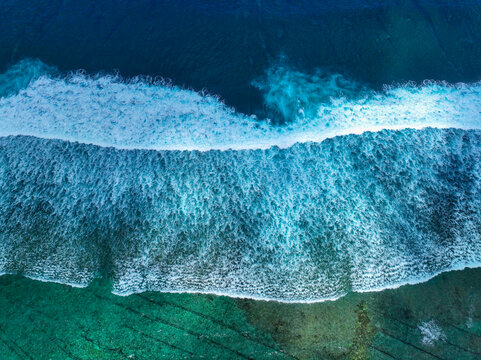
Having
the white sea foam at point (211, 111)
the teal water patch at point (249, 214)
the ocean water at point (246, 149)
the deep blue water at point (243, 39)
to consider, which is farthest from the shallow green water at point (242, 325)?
the deep blue water at point (243, 39)

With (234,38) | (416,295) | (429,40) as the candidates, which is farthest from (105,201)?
(429,40)

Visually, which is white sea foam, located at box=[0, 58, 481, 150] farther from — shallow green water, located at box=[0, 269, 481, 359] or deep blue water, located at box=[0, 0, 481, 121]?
shallow green water, located at box=[0, 269, 481, 359]

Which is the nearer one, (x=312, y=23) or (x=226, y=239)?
(x=226, y=239)

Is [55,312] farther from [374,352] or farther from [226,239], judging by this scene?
[374,352]

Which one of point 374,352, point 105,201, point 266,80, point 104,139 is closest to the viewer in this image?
point 374,352

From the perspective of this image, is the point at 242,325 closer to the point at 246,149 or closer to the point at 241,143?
the point at 246,149

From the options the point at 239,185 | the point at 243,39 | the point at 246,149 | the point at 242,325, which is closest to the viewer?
the point at 242,325

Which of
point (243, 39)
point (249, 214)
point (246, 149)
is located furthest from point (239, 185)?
point (243, 39)

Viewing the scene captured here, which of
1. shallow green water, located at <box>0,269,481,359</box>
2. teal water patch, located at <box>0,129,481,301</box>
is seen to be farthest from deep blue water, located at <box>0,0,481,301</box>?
shallow green water, located at <box>0,269,481,359</box>
